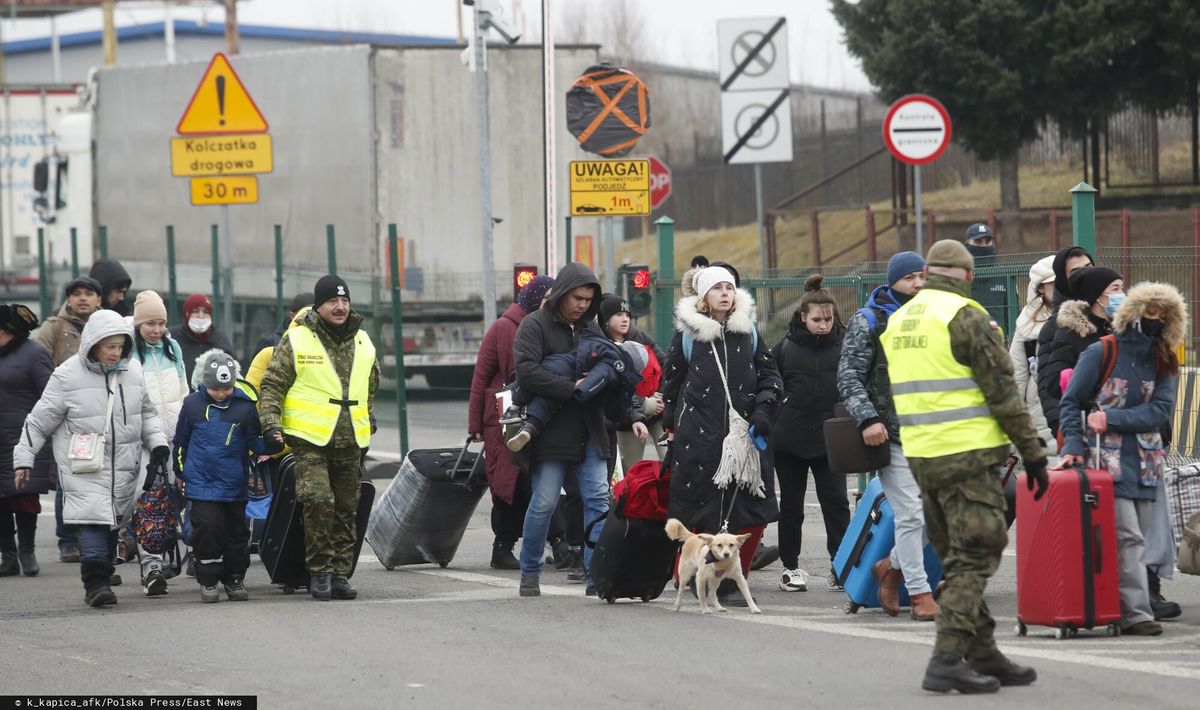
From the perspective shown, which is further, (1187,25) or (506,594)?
(1187,25)

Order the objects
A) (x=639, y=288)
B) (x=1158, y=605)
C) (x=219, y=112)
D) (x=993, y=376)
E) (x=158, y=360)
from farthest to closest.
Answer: (x=219, y=112) < (x=639, y=288) < (x=158, y=360) < (x=1158, y=605) < (x=993, y=376)

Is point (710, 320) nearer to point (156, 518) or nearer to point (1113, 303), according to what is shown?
point (1113, 303)

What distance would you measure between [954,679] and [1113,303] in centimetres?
285

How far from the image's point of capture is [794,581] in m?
10.6

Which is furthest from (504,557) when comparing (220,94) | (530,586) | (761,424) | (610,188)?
(220,94)

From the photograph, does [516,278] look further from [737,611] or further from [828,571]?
[737,611]

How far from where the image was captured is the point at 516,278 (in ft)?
52.0

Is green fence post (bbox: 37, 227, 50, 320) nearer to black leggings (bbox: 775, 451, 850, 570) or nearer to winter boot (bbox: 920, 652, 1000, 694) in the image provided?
black leggings (bbox: 775, 451, 850, 570)

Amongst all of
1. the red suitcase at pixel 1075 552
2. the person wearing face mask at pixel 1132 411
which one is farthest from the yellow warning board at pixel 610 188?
the red suitcase at pixel 1075 552

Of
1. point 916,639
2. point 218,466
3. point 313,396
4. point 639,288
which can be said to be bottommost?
point 916,639

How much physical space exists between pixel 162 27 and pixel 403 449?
72.1m

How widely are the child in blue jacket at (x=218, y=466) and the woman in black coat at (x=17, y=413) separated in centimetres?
208

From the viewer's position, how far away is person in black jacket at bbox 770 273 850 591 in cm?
1070

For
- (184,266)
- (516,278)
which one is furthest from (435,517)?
(184,266)
